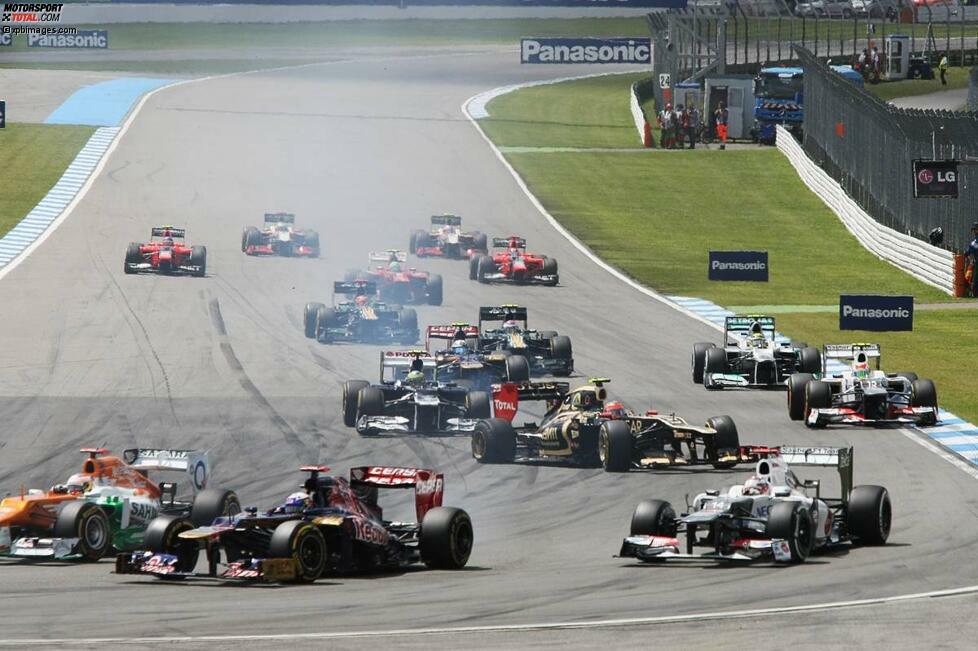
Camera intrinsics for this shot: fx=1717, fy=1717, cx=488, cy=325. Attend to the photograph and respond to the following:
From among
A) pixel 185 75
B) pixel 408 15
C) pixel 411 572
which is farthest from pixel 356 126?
pixel 411 572

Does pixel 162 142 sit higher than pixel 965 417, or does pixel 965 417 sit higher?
pixel 162 142

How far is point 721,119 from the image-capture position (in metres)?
76.9

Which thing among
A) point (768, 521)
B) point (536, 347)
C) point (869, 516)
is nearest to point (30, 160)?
point (536, 347)

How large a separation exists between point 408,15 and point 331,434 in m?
95.2

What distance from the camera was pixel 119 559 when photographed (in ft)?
53.6

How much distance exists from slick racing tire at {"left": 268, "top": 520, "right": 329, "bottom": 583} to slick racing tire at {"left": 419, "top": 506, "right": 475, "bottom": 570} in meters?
1.22

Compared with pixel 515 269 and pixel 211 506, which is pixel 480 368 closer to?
pixel 211 506

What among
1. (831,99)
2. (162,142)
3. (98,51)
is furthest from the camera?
(98,51)

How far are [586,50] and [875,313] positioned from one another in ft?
235

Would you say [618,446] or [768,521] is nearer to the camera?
[768,521]

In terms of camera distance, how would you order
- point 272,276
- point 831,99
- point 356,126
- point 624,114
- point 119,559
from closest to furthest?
point 119,559 < point 272,276 < point 831,99 < point 356,126 < point 624,114

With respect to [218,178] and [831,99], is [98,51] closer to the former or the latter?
[218,178]

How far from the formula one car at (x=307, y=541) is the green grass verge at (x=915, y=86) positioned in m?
71.6

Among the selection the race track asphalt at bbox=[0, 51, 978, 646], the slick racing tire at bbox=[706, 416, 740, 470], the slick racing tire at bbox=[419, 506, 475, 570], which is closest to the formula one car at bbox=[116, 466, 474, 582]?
the slick racing tire at bbox=[419, 506, 475, 570]
